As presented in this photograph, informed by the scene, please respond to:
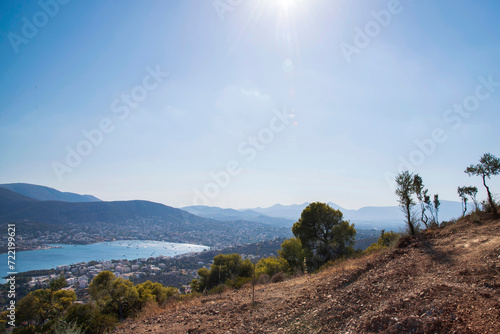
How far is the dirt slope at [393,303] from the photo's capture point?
→ 3.97m

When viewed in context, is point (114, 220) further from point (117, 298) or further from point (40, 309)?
point (40, 309)

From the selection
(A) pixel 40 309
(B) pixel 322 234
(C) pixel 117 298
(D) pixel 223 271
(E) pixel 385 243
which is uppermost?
(B) pixel 322 234

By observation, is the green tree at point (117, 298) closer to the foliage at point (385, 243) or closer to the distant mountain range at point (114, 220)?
the foliage at point (385, 243)

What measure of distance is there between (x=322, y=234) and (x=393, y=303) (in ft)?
70.1

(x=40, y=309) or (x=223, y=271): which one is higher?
(x=40, y=309)

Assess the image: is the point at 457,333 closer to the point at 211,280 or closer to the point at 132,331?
the point at 132,331

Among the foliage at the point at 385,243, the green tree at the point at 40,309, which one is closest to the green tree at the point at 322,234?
the foliage at the point at 385,243

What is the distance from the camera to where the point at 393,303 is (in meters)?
4.86

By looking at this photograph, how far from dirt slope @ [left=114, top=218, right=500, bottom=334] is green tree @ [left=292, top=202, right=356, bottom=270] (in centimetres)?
1488

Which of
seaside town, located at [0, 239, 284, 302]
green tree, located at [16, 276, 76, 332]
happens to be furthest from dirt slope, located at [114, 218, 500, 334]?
seaside town, located at [0, 239, 284, 302]

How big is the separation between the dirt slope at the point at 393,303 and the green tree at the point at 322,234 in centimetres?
1488

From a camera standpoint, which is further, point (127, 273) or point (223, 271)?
point (127, 273)

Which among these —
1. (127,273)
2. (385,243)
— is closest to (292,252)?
(385,243)

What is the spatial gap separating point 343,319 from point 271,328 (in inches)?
70.3
